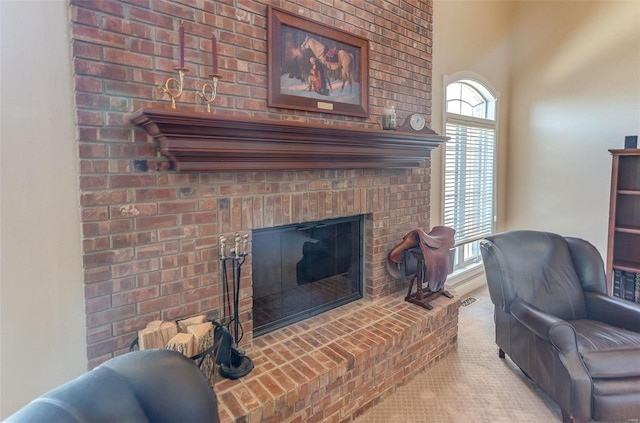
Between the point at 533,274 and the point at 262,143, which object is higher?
the point at 262,143

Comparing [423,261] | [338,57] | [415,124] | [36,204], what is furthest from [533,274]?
[36,204]

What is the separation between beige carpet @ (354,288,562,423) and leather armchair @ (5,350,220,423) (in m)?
1.40

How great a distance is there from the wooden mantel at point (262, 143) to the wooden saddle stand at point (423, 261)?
614mm

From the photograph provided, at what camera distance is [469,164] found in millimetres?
3707

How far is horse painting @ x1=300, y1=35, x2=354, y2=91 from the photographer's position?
2.14 m

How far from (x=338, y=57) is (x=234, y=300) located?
1.68m

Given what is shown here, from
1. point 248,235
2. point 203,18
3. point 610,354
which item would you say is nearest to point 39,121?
point 203,18

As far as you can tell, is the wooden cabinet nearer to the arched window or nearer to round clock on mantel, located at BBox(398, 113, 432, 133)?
the arched window

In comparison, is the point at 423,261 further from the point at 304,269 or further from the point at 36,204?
the point at 36,204

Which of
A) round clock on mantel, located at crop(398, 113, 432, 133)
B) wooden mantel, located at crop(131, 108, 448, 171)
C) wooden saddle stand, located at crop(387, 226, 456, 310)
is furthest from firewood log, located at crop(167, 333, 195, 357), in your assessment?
round clock on mantel, located at crop(398, 113, 432, 133)

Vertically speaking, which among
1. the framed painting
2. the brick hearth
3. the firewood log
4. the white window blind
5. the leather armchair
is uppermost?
the framed painting

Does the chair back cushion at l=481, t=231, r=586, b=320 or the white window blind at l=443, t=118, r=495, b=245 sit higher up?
the white window blind at l=443, t=118, r=495, b=245

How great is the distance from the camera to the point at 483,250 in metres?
2.43

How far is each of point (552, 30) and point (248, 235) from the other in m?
4.07
